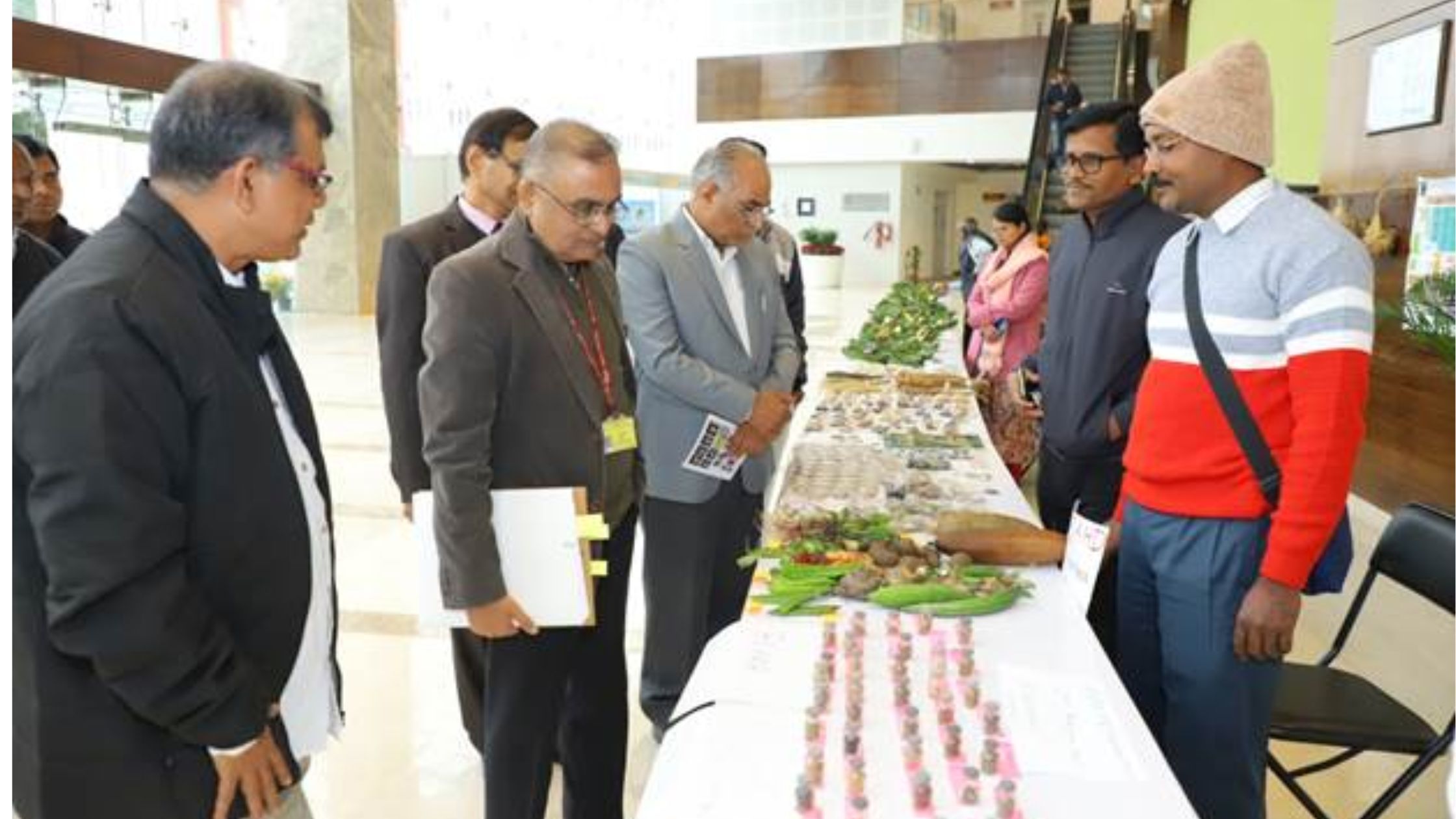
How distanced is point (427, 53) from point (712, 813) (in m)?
16.3

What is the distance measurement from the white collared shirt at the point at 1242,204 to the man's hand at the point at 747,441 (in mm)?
1185

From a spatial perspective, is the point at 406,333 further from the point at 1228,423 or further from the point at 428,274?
the point at 1228,423

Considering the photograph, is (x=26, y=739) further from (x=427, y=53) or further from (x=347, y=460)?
(x=427, y=53)

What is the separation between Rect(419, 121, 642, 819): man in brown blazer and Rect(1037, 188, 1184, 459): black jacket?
120 centimetres

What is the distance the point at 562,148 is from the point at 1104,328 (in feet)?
4.73

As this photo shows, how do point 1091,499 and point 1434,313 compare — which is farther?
point 1091,499

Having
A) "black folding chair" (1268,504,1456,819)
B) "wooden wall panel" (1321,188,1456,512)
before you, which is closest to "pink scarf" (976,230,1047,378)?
"wooden wall panel" (1321,188,1456,512)

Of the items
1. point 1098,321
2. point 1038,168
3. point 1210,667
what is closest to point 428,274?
point 1098,321

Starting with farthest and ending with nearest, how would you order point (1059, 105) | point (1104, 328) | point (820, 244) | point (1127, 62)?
point (820, 244) → point (1127, 62) → point (1059, 105) → point (1104, 328)

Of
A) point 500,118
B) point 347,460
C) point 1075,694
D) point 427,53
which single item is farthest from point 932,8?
point 1075,694

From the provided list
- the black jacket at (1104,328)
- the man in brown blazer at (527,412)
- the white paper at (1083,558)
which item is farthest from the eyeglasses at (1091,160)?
the man in brown blazer at (527,412)

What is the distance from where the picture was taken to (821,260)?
61.8 ft

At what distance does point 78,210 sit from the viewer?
11492 millimetres

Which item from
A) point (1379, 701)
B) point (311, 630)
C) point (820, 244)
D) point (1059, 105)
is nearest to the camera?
point (311, 630)
